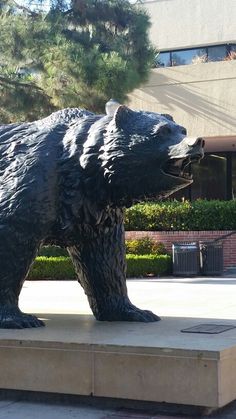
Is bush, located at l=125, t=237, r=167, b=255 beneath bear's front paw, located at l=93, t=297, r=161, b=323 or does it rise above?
beneath

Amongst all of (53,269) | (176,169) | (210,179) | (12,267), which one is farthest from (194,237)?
(176,169)

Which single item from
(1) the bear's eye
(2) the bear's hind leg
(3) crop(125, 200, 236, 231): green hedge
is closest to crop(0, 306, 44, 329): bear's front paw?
(2) the bear's hind leg

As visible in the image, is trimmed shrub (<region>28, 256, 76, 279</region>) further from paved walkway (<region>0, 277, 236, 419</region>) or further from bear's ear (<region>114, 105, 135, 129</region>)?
bear's ear (<region>114, 105, 135, 129</region>)

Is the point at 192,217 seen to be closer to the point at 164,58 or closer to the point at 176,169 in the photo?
the point at 164,58

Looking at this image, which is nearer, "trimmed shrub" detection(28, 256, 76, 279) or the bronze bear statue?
the bronze bear statue

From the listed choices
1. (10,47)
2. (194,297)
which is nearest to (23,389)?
(194,297)

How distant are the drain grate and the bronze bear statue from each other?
542mm

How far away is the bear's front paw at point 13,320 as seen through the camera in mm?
5449

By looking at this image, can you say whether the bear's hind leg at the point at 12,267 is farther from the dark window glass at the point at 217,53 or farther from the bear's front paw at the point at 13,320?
the dark window glass at the point at 217,53

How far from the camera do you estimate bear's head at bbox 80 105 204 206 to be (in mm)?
5035

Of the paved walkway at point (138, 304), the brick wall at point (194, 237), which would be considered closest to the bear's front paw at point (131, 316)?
the paved walkway at point (138, 304)

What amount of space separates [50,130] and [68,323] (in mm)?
1584

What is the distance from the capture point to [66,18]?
16438mm

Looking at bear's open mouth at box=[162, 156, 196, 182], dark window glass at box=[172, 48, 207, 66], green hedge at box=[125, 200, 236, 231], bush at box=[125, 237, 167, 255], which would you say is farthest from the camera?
dark window glass at box=[172, 48, 207, 66]
